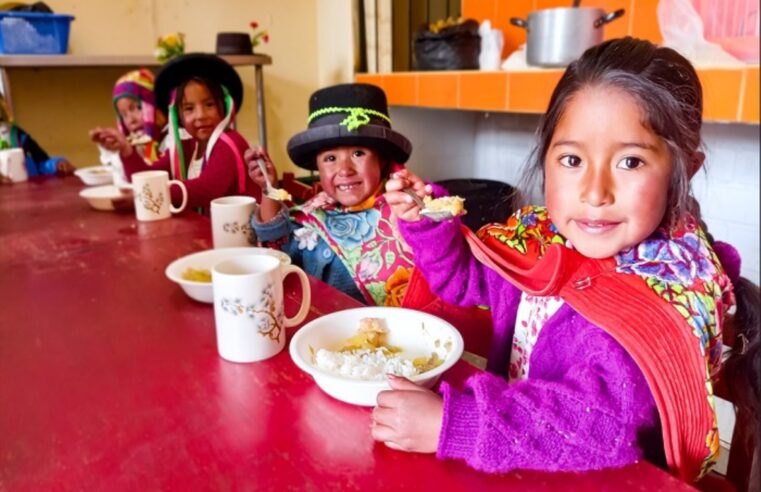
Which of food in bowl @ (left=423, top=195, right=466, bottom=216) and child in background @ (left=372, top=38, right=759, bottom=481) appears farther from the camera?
food in bowl @ (left=423, top=195, right=466, bottom=216)

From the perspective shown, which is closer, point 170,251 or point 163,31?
point 170,251

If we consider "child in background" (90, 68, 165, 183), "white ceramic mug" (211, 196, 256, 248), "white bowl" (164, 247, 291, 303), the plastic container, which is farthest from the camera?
the plastic container

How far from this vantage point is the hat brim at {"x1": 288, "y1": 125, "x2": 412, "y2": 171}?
1.24 m

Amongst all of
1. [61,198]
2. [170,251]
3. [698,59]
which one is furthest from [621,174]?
[61,198]

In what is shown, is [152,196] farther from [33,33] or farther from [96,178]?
[33,33]

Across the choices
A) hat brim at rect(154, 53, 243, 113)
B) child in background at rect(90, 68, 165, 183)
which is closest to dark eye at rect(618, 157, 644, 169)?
hat brim at rect(154, 53, 243, 113)

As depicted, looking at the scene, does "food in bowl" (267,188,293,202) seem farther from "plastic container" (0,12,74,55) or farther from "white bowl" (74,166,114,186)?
"plastic container" (0,12,74,55)

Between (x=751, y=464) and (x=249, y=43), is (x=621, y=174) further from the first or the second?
(x=249, y=43)

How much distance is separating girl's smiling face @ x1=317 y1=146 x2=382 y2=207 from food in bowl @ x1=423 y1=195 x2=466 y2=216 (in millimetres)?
520

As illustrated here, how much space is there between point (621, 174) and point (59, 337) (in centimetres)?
74

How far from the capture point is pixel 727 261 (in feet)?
2.56

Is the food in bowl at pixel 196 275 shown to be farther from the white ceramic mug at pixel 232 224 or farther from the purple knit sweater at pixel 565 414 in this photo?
the purple knit sweater at pixel 565 414

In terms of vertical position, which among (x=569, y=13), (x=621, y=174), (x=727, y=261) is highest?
(x=569, y=13)

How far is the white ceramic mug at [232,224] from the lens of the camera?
118 cm
